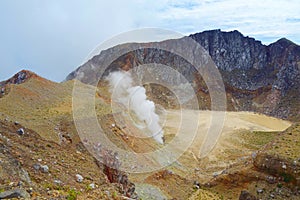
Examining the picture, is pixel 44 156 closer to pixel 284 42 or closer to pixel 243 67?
pixel 243 67

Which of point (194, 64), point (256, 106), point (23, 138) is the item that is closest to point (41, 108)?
point (23, 138)

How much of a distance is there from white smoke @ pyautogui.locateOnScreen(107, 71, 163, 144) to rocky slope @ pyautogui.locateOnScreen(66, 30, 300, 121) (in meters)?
5.37

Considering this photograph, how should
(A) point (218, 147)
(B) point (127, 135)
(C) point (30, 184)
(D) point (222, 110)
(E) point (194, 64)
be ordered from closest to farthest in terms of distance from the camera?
(C) point (30, 184), (B) point (127, 135), (A) point (218, 147), (D) point (222, 110), (E) point (194, 64)

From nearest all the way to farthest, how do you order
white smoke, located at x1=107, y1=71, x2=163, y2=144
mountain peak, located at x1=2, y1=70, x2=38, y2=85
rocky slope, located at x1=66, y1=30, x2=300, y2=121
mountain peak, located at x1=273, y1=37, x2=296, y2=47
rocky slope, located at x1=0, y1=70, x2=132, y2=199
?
rocky slope, located at x1=0, y1=70, x2=132, y2=199 < mountain peak, located at x1=2, y1=70, x2=38, y2=85 < white smoke, located at x1=107, y1=71, x2=163, y2=144 < rocky slope, located at x1=66, y1=30, x2=300, y2=121 < mountain peak, located at x1=273, y1=37, x2=296, y2=47

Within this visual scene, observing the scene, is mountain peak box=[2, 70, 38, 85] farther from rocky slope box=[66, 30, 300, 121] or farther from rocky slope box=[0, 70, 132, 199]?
rocky slope box=[66, 30, 300, 121]

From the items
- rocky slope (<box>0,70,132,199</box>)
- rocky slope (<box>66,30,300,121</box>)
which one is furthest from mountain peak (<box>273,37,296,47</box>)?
rocky slope (<box>0,70,132,199</box>)

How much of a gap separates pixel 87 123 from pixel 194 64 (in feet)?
279

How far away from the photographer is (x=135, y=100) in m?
61.7

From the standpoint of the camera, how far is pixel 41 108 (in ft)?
106

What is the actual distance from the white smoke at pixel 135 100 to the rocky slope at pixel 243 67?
5.37 m

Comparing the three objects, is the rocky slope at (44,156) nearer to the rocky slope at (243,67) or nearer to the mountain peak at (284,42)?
the rocky slope at (243,67)

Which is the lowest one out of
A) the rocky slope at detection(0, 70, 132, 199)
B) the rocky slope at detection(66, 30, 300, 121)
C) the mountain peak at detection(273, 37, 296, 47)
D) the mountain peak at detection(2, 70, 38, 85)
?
the rocky slope at detection(0, 70, 132, 199)

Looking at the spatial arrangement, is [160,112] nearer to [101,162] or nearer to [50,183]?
[101,162]

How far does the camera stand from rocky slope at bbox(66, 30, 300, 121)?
92.8 metres
